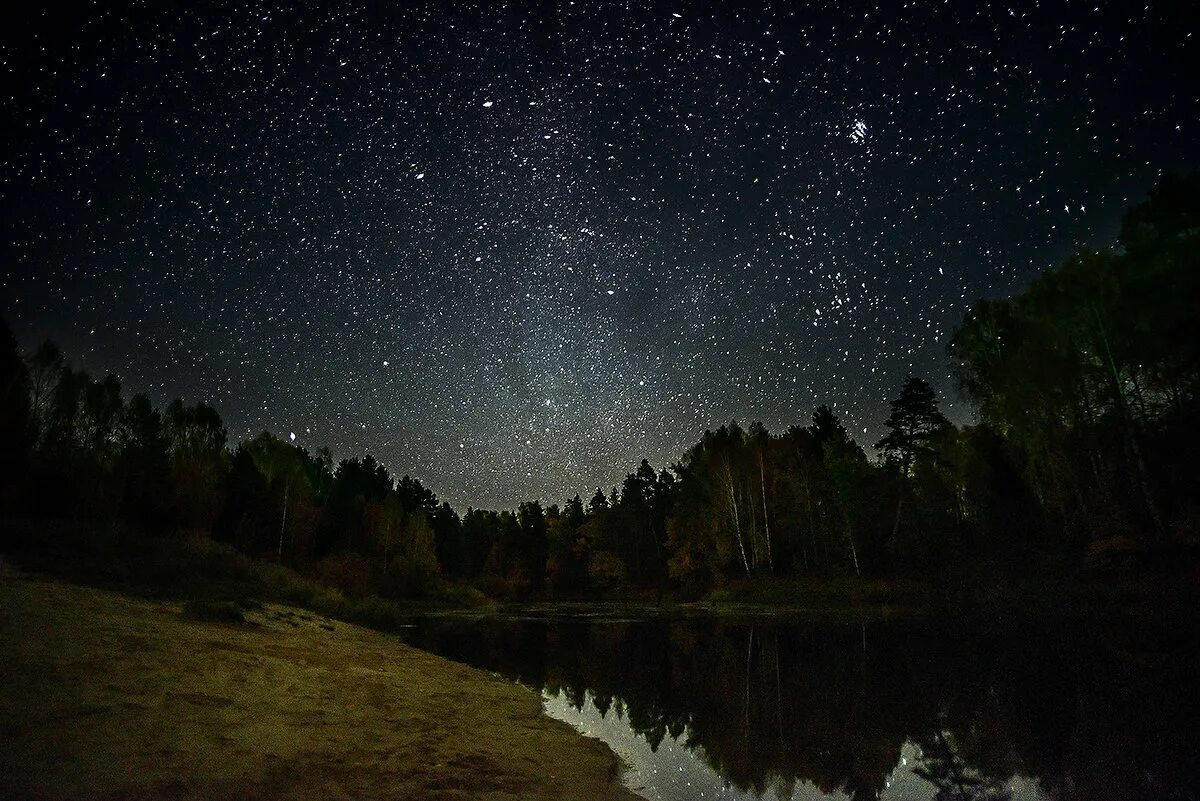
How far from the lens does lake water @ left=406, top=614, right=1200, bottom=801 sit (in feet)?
21.3

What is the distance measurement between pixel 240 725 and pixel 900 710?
9.06 m

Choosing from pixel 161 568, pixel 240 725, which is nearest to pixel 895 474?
pixel 161 568

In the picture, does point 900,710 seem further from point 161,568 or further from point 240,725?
point 161,568

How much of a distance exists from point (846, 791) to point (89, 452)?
129 feet

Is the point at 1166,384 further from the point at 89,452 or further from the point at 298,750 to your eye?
the point at 89,452

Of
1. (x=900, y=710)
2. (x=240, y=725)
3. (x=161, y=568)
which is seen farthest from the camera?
(x=161, y=568)

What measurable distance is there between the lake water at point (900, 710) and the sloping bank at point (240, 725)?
1.25m

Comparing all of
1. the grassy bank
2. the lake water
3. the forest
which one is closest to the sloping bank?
the lake water

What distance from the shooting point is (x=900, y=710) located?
9.69m

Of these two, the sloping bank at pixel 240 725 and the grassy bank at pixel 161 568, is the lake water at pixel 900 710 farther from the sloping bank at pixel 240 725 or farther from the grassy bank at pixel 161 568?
the grassy bank at pixel 161 568

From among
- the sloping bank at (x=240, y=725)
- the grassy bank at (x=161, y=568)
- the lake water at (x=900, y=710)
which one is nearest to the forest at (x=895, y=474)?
the grassy bank at (x=161, y=568)

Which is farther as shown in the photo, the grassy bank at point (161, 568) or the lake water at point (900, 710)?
the grassy bank at point (161, 568)

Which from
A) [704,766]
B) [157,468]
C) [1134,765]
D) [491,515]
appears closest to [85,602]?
[704,766]

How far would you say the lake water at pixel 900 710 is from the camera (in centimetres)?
650
